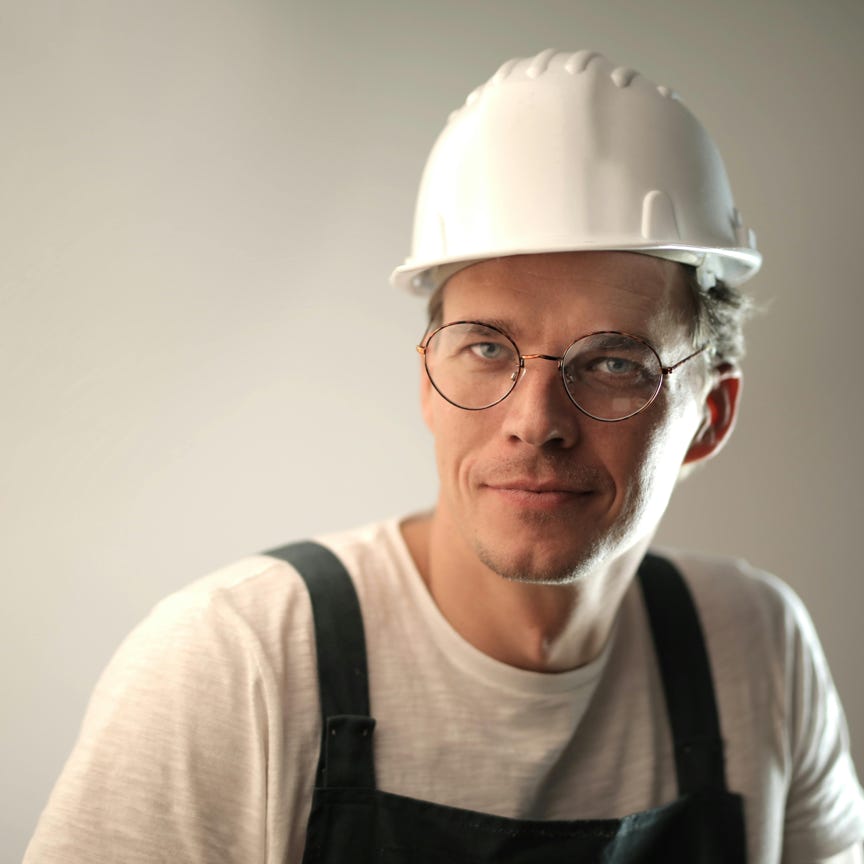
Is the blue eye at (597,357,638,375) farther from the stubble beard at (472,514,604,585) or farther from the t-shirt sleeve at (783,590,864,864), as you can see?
the t-shirt sleeve at (783,590,864,864)

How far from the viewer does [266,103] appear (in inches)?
64.8

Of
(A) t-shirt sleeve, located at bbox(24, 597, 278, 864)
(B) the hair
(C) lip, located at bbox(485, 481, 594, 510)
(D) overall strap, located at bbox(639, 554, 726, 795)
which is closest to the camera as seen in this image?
(A) t-shirt sleeve, located at bbox(24, 597, 278, 864)

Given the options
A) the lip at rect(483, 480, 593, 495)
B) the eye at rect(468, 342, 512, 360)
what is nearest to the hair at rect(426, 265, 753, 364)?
the eye at rect(468, 342, 512, 360)

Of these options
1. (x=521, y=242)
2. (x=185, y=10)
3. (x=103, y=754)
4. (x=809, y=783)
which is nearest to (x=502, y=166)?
(x=521, y=242)

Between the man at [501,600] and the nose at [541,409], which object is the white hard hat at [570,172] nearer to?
the man at [501,600]

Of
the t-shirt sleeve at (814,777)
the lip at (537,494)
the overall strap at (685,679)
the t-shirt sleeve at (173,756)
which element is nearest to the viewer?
the t-shirt sleeve at (173,756)

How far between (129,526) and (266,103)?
0.73m

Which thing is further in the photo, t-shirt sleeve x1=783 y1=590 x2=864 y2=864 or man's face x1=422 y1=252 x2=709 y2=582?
t-shirt sleeve x1=783 y1=590 x2=864 y2=864

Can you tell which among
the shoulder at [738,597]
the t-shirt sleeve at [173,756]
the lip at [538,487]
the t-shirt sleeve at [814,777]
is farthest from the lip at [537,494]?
the t-shirt sleeve at [814,777]

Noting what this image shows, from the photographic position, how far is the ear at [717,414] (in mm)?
1557

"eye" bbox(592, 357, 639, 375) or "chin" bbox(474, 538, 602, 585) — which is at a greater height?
"eye" bbox(592, 357, 639, 375)

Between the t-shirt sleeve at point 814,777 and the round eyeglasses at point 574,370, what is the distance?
2.15 ft

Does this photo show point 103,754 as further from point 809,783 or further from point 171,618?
point 809,783

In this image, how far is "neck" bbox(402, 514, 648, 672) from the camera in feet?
4.77
